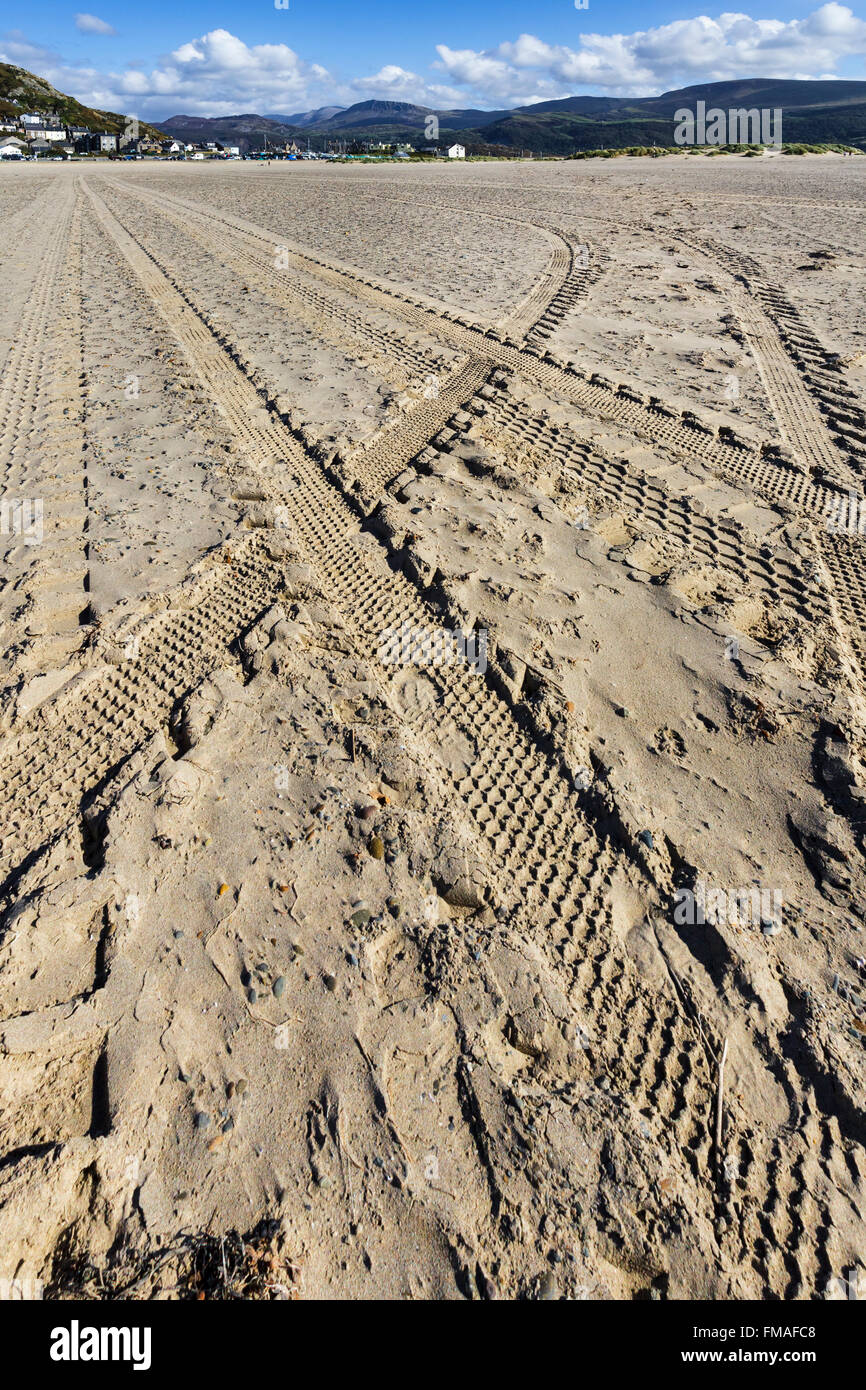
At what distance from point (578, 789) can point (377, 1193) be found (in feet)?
6.12

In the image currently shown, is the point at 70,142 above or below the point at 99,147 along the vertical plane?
above

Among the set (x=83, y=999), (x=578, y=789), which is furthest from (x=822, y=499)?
(x=83, y=999)

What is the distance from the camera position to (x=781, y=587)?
4719 millimetres

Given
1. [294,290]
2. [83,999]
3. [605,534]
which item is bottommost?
[83,999]

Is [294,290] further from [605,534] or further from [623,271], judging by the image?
[605,534]
